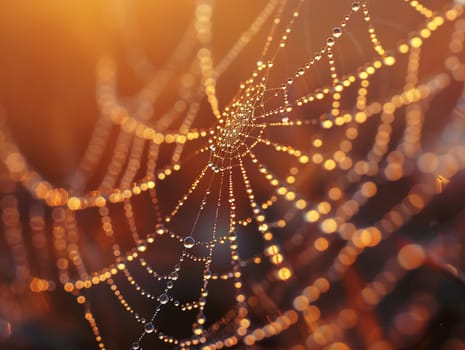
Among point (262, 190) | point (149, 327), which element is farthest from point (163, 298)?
point (262, 190)

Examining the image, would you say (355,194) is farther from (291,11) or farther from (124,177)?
(124,177)

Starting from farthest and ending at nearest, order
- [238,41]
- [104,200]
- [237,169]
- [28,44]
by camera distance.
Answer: [237,169]
[238,41]
[104,200]
[28,44]

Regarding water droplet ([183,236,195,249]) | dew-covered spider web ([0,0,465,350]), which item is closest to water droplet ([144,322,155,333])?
dew-covered spider web ([0,0,465,350])

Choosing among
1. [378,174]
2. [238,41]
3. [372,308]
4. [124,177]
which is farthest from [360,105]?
[124,177]

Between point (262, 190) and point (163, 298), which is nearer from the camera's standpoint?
point (163, 298)

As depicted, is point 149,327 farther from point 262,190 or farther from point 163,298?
point 262,190

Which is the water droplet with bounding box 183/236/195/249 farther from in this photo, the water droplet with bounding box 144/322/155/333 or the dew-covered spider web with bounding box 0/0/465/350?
the water droplet with bounding box 144/322/155/333

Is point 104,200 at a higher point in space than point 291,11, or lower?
lower

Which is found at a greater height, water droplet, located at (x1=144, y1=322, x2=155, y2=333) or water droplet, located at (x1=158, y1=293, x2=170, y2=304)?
water droplet, located at (x1=158, y1=293, x2=170, y2=304)
